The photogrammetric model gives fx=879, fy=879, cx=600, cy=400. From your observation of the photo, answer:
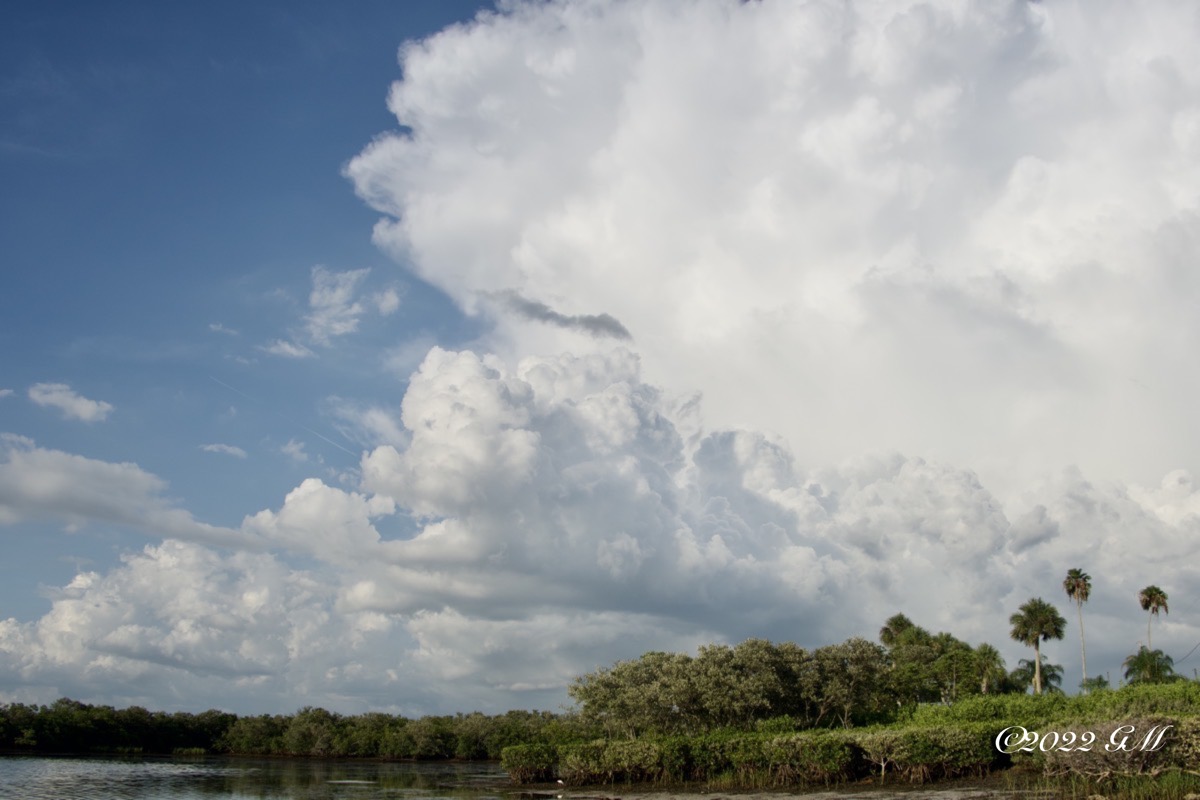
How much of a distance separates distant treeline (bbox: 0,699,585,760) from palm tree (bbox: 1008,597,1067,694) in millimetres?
66038

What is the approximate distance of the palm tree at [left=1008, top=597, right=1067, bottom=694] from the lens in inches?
4122

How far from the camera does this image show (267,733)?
15925 cm

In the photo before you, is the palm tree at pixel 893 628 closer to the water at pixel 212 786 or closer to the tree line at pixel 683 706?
the tree line at pixel 683 706

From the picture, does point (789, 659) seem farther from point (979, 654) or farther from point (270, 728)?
point (270, 728)

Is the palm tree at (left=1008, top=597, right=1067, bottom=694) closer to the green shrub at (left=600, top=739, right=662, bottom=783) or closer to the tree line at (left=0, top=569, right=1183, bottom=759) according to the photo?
the tree line at (left=0, top=569, right=1183, bottom=759)

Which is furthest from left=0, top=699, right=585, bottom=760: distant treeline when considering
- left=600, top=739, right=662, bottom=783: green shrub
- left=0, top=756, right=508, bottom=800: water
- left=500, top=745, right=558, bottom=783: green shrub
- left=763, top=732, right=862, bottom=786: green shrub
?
left=763, top=732, right=862, bottom=786: green shrub

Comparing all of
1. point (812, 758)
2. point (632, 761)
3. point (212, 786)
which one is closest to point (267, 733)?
point (212, 786)

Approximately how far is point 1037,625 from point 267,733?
5092 inches

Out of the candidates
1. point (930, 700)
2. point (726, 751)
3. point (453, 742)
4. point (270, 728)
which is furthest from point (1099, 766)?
point (270, 728)

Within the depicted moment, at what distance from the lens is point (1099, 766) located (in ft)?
115

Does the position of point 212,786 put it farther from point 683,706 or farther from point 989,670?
point 989,670

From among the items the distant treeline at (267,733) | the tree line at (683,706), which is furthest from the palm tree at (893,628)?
the distant treeline at (267,733)

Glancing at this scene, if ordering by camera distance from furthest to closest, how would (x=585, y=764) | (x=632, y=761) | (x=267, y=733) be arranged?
(x=267, y=733)
(x=585, y=764)
(x=632, y=761)

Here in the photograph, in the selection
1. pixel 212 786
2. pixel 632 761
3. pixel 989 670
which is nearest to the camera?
pixel 632 761
